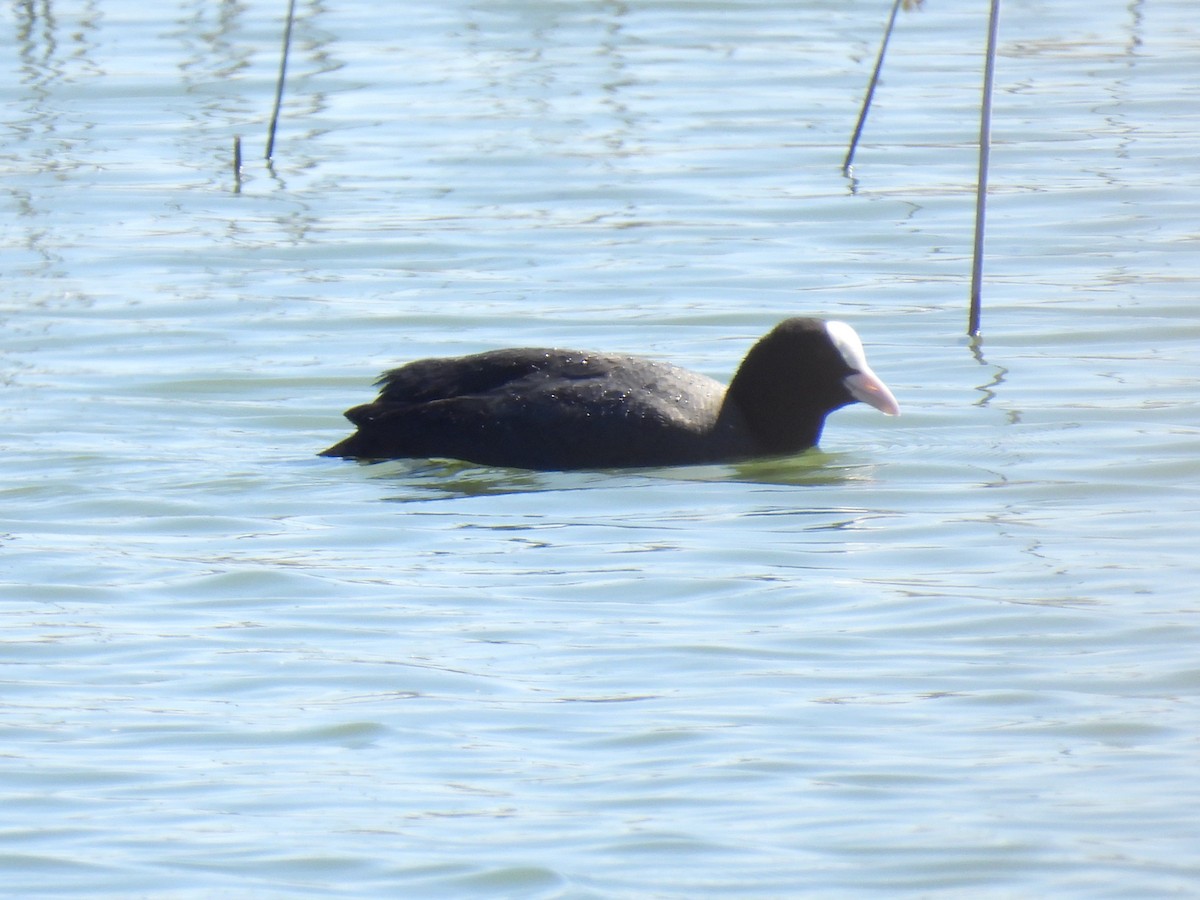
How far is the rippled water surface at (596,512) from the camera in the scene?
474cm

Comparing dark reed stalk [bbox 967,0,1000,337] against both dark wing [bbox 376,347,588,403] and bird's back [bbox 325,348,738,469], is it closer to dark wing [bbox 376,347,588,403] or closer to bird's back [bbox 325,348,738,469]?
bird's back [bbox 325,348,738,469]

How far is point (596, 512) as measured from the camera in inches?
305

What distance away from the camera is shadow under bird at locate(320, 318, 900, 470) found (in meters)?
8.30

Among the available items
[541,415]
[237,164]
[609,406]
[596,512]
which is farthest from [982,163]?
[237,164]

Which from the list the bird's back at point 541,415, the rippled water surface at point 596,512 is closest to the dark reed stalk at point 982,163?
the rippled water surface at point 596,512

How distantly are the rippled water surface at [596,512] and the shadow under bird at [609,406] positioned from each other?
0.44ft

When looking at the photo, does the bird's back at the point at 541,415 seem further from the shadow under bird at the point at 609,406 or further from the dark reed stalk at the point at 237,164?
the dark reed stalk at the point at 237,164

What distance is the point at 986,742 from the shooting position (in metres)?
5.20

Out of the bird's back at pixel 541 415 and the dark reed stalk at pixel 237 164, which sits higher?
the bird's back at pixel 541 415

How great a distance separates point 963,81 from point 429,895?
13.5 metres

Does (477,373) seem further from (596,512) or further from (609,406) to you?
(596,512)

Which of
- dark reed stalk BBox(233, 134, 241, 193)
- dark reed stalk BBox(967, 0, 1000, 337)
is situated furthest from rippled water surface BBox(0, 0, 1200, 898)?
dark reed stalk BBox(967, 0, 1000, 337)

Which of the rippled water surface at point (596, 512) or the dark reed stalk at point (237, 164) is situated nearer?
the rippled water surface at point (596, 512)

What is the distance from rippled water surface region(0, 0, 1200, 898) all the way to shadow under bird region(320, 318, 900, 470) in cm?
13
